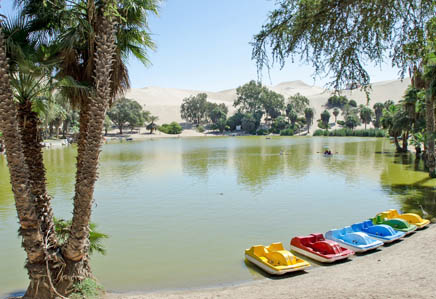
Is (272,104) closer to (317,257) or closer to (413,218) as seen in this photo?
(413,218)

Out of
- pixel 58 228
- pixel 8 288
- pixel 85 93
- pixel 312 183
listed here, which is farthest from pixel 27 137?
pixel 312 183

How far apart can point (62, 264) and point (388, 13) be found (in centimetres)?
786

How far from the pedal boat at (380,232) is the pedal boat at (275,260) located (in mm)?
3361

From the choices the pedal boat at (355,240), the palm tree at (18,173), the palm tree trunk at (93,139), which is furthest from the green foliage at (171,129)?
the palm tree at (18,173)

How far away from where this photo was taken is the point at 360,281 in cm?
819

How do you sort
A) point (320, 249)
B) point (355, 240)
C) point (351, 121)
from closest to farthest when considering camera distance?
point (320, 249) < point (355, 240) < point (351, 121)

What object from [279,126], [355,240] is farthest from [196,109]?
[355,240]

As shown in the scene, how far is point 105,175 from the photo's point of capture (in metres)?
29.5

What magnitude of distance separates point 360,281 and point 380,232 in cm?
426

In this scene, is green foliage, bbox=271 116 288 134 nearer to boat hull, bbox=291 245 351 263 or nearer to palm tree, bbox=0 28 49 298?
boat hull, bbox=291 245 351 263

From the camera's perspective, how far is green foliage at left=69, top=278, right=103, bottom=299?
→ 7786mm

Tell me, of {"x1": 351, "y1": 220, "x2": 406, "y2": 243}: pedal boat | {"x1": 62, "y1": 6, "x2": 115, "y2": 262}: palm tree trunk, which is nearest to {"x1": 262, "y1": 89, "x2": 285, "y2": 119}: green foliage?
{"x1": 351, "y1": 220, "x2": 406, "y2": 243}: pedal boat

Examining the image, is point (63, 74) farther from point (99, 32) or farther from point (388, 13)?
point (388, 13)

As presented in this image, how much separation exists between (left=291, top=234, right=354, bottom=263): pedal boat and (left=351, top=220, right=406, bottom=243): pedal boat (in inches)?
65.6
